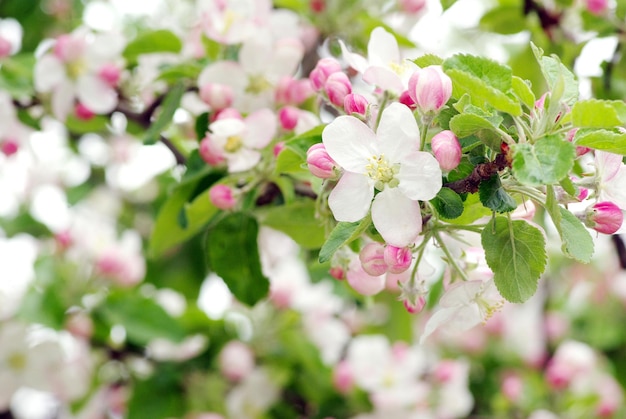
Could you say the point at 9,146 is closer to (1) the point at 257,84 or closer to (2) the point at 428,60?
(1) the point at 257,84

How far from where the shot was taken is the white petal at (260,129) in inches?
37.5

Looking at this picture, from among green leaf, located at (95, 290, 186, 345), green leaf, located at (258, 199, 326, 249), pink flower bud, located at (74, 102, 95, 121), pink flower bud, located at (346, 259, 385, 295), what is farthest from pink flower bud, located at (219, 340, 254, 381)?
pink flower bud, located at (346, 259, 385, 295)

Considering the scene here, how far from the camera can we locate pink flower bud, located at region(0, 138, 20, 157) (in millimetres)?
1389

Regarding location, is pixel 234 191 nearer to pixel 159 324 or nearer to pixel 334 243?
pixel 334 243

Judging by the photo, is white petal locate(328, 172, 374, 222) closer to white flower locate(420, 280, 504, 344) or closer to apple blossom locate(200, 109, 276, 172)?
white flower locate(420, 280, 504, 344)

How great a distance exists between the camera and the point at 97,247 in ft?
5.47

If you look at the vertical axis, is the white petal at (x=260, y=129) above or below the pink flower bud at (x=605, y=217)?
below

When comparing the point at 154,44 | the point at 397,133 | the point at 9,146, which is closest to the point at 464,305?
the point at 397,133

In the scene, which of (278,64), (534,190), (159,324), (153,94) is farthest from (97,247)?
(534,190)

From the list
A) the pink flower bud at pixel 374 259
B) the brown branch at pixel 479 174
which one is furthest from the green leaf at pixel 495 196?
the pink flower bud at pixel 374 259

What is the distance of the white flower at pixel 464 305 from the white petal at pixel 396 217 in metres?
0.11

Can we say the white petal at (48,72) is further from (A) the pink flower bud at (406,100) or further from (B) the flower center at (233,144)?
(A) the pink flower bud at (406,100)

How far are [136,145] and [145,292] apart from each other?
0.44 m

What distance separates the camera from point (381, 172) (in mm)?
689
